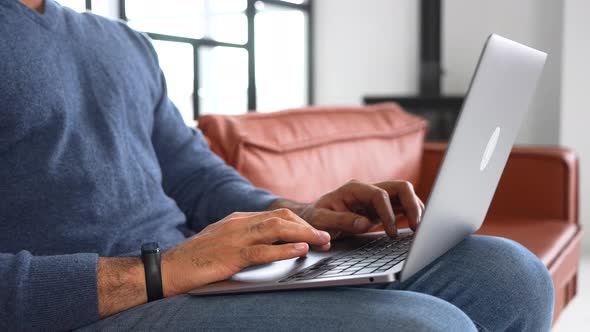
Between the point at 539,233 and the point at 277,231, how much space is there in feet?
4.81

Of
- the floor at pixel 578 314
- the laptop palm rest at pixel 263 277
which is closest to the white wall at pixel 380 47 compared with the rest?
the floor at pixel 578 314

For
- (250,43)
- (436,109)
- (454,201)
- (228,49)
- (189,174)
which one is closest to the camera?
(454,201)

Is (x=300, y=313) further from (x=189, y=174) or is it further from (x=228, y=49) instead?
(x=228, y=49)

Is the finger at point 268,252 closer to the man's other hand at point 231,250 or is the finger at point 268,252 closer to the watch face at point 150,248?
the man's other hand at point 231,250

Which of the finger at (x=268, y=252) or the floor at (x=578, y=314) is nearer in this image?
the finger at (x=268, y=252)

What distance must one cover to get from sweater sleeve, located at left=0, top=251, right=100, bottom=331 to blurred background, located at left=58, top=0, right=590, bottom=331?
2078 millimetres

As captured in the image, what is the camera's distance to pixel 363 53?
5.10m

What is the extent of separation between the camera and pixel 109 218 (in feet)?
3.48

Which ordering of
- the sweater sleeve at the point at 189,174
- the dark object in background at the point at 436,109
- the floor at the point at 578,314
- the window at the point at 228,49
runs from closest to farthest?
the sweater sleeve at the point at 189,174, the floor at the point at 578,314, the window at the point at 228,49, the dark object in background at the point at 436,109

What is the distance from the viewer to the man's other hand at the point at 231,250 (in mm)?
817

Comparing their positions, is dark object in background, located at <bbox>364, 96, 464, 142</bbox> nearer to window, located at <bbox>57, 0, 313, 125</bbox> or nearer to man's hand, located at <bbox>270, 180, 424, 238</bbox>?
window, located at <bbox>57, 0, 313, 125</bbox>

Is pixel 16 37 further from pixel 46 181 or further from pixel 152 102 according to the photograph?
pixel 152 102

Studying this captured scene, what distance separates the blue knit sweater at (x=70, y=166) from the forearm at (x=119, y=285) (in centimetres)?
1

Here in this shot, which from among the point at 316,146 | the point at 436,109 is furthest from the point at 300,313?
the point at 436,109
